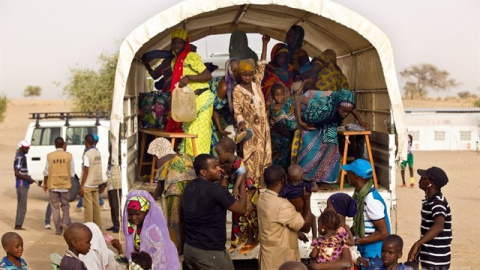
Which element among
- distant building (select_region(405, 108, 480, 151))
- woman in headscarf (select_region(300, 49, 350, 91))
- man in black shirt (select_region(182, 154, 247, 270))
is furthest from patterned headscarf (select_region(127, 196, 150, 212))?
distant building (select_region(405, 108, 480, 151))

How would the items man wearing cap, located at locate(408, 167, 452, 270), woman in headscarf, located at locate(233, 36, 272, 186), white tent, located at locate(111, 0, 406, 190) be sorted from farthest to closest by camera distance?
woman in headscarf, located at locate(233, 36, 272, 186), white tent, located at locate(111, 0, 406, 190), man wearing cap, located at locate(408, 167, 452, 270)

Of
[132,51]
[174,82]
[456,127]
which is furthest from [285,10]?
[456,127]

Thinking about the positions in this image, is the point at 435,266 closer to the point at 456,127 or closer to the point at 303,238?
the point at 303,238

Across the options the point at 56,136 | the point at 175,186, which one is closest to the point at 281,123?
the point at 175,186

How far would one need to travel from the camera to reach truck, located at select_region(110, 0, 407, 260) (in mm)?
7852

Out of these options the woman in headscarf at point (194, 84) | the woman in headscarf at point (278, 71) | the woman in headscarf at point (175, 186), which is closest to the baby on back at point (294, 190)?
the woman in headscarf at point (175, 186)

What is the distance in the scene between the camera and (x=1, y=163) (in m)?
32.7

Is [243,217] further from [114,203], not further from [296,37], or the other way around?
[114,203]

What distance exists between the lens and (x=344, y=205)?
244 inches

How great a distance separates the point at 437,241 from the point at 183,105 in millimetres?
3194

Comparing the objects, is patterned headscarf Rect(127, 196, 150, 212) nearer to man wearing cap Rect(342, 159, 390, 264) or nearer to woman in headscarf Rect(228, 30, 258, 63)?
man wearing cap Rect(342, 159, 390, 264)

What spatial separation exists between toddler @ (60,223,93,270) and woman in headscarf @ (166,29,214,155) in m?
3.16

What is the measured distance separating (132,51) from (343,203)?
280cm

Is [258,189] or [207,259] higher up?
[258,189]
